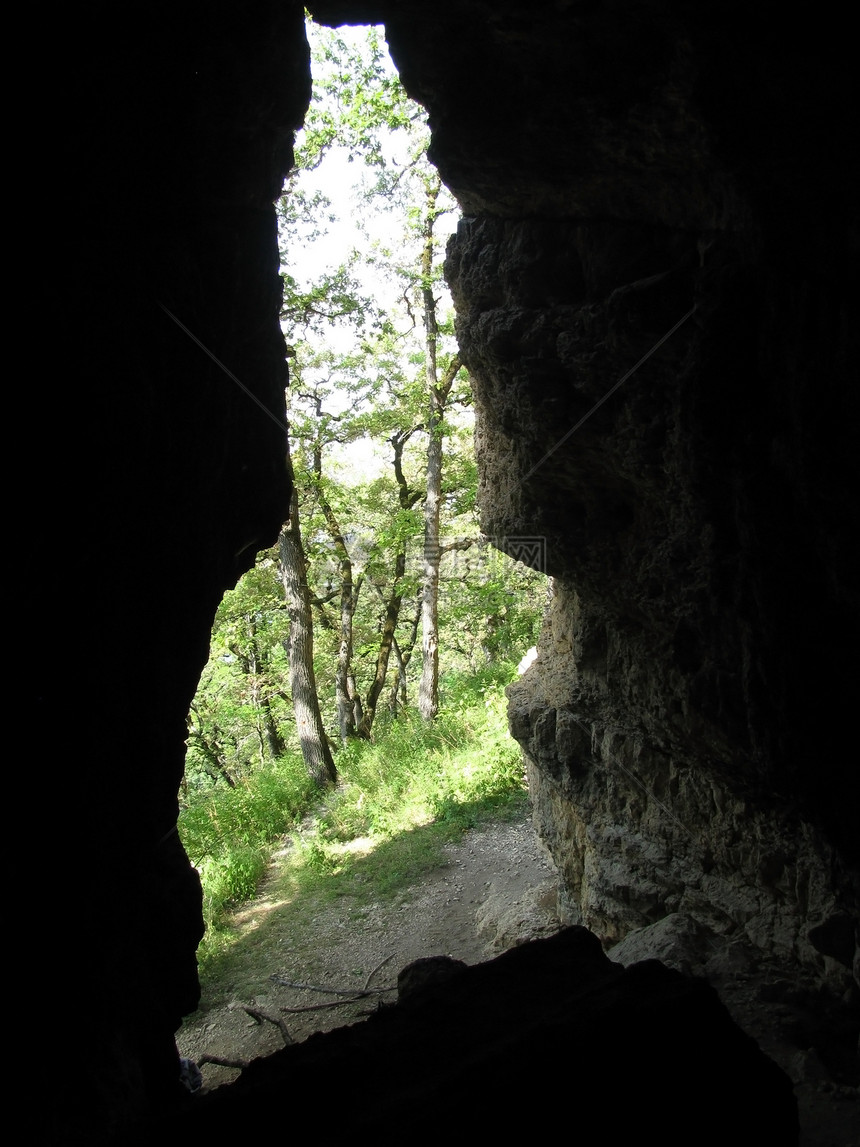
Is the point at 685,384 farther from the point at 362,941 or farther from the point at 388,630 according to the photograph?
the point at 388,630

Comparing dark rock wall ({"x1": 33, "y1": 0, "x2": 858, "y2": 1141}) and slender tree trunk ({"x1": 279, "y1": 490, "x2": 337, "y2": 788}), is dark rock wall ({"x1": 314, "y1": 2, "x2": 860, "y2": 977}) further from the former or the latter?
slender tree trunk ({"x1": 279, "y1": 490, "x2": 337, "y2": 788})

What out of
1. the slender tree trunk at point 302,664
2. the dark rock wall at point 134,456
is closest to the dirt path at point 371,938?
the dark rock wall at point 134,456

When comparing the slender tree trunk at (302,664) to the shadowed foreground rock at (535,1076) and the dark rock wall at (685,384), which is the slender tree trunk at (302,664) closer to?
the dark rock wall at (685,384)

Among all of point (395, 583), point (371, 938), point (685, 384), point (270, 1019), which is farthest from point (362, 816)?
point (685, 384)

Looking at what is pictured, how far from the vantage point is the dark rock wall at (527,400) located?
3.54 m

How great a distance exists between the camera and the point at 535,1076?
2.78 m

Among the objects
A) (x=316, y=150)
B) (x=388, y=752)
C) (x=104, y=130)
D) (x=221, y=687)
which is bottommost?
(x=388, y=752)

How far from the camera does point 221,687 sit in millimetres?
20266

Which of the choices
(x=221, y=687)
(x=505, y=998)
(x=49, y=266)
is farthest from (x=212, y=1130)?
(x=221, y=687)

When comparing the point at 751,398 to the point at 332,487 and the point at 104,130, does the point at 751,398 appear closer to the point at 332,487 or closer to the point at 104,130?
the point at 104,130

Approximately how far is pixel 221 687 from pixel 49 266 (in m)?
17.9

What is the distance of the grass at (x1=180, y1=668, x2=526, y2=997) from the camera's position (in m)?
9.90

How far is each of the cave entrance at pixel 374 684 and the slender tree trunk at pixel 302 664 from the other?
0.04 metres

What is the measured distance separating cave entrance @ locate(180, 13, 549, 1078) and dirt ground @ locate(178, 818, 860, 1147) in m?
0.03
